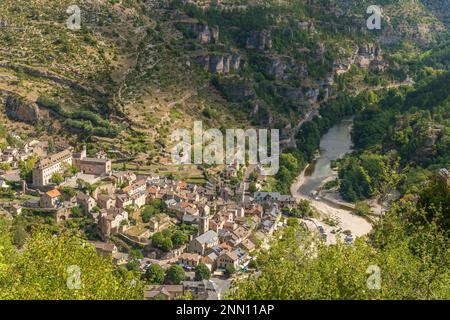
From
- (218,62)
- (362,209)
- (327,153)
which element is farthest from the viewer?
(218,62)

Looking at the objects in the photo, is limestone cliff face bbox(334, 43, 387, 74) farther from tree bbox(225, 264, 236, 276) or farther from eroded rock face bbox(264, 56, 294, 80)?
tree bbox(225, 264, 236, 276)

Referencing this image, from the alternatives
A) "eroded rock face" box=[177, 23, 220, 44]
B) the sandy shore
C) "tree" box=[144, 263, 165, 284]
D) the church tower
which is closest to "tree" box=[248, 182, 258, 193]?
the sandy shore

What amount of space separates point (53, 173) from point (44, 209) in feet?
18.2

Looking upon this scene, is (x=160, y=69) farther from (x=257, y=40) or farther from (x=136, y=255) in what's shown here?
(x=136, y=255)

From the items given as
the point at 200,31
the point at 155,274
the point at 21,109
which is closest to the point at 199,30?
the point at 200,31

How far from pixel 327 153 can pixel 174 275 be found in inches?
1417

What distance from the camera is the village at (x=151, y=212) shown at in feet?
131

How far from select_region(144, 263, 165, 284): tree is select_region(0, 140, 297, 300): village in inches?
2.2

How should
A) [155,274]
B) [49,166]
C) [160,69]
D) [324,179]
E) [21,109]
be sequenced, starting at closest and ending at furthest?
[155,274]
[49,166]
[21,109]
[324,179]
[160,69]

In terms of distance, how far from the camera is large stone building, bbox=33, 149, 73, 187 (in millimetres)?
47125

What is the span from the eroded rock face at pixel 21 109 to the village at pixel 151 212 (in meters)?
4.47

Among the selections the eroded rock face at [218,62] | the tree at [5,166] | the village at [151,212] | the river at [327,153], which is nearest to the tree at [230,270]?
the village at [151,212]

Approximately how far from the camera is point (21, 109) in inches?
2319
